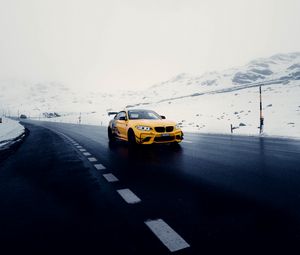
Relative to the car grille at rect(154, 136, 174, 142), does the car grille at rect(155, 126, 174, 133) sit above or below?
above

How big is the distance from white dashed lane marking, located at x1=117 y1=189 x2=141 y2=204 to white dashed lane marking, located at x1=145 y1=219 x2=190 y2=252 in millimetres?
1001

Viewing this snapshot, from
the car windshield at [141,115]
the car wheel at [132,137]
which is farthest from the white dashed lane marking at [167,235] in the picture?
the car windshield at [141,115]

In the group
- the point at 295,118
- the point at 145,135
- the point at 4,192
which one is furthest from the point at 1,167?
the point at 295,118

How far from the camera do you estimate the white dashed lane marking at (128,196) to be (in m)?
4.90

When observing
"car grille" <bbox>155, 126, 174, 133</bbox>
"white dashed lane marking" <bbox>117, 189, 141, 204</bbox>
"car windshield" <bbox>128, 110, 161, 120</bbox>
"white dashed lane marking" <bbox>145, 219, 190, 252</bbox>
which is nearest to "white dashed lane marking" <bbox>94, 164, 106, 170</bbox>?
"white dashed lane marking" <bbox>117, 189, 141, 204</bbox>

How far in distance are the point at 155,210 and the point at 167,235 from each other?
3.10 ft

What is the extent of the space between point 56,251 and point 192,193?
8.48 feet

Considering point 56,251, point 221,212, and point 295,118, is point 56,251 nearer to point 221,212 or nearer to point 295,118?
point 221,212

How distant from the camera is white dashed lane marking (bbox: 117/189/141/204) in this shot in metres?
4.90

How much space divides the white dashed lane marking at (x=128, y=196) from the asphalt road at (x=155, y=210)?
17mm

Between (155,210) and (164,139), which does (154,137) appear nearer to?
(164,139)

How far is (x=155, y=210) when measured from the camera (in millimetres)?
4398

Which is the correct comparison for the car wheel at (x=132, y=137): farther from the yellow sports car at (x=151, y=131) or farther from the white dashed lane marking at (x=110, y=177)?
the white dashed lane marking at (x=110, y=177)

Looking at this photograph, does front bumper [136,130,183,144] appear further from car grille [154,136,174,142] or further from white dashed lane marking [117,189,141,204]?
white dashed lane marking [117,189,141,204]
